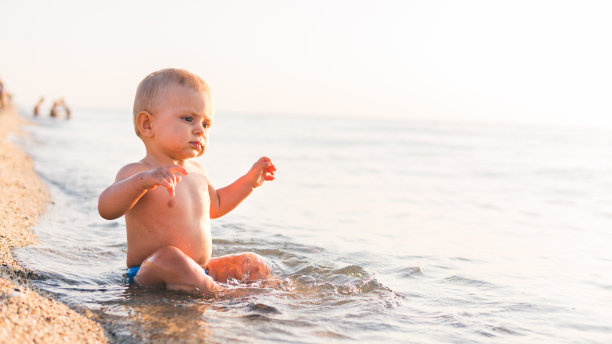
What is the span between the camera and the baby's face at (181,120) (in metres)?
3.49

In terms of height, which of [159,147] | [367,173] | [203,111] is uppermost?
[203,111]

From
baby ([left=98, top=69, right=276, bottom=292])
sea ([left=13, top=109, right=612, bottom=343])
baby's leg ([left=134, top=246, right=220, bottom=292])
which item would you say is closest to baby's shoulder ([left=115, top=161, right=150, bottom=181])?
baby ([left=98, top=69, right=276, bottom=292])

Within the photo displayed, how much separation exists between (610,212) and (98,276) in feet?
22.0

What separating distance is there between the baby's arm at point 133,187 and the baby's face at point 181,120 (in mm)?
278

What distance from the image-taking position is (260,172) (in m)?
4.15

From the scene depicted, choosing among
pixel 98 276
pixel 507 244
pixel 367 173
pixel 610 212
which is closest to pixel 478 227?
pixel 507 244

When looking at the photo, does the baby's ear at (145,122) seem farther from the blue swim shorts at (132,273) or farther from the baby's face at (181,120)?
the blue swim shorts at (132,273)

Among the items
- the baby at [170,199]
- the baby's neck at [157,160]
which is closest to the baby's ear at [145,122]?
the baby at [170,199]

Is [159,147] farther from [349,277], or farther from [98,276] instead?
[349,277]

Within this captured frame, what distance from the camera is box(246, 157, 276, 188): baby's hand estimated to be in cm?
414

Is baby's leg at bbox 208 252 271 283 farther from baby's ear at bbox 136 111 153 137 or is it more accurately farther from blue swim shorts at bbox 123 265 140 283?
baby's ear at bbox 136 111 153 137

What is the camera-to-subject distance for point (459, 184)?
34.4 feet

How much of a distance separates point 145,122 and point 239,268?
1.10m

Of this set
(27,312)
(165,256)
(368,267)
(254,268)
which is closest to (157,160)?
(165,256)
